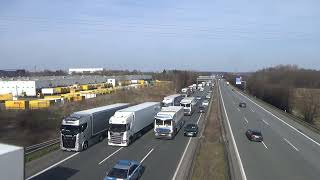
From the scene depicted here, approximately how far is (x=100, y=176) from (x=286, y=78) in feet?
312

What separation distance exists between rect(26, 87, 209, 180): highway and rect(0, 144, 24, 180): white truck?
597 cm

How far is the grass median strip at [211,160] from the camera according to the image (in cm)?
2278

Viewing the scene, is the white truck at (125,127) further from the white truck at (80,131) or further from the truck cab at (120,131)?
the white truck at (80,131)

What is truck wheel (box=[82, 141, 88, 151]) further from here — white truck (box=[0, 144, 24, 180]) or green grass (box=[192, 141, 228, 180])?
white truck (box=[0, 144, 24, 180])

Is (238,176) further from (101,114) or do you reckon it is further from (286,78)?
(286,78)

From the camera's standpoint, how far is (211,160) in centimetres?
2666

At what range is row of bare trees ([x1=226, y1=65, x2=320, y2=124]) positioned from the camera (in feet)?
231

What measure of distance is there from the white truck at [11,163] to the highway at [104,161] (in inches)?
235

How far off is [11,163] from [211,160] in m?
14.4

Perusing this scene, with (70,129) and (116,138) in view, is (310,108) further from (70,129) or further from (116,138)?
(70,129)

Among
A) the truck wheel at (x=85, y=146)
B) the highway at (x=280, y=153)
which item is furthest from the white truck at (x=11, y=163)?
the truck wheel at (x=85, y=146)

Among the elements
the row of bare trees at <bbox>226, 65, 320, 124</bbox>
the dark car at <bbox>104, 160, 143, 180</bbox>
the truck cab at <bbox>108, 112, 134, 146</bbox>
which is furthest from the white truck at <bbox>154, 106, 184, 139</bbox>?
the row of bare trees at <bbox>226, 65, 320, 124</bbox>

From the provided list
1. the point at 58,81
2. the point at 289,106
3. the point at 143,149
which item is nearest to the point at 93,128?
the point at 143,149

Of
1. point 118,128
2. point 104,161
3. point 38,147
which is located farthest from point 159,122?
point 38,147
